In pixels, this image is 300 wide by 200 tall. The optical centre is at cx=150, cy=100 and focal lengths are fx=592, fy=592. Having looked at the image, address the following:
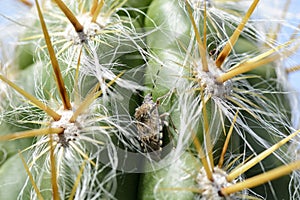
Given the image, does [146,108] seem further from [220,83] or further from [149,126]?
[220,83]

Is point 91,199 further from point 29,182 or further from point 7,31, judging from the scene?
point 7,31

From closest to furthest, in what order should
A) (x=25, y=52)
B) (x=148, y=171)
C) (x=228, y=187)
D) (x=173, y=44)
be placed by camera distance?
(x=228, y=187), (x=148, y=171), (x=173, y=44), (x=25, y=52)

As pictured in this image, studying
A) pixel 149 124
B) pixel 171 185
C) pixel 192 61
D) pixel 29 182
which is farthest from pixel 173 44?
pixel 29 182

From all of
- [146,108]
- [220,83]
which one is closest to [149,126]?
[146,108]

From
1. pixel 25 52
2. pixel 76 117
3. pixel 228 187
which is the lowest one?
pixel 228 187
